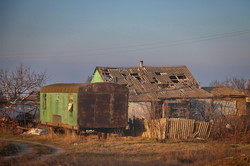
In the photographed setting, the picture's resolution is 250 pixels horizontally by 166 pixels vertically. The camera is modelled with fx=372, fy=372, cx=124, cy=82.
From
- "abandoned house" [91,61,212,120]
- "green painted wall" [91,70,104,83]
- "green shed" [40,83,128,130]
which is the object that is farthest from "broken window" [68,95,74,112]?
"green painted wall" [91,70,104,83]

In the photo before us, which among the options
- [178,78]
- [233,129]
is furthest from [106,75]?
[233,129]

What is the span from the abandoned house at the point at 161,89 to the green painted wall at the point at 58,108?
279 inches

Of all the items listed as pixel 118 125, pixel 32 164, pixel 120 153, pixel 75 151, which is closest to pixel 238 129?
pixel 118 125

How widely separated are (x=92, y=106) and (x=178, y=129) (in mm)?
5499

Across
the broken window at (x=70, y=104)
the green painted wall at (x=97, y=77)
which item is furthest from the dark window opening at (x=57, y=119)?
the green painted wall at (x=97, y=77)

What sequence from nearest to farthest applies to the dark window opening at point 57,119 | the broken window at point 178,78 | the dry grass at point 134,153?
1. the dry grass at point 134,153
2. the dark window opening at point 57,119
3. the broken window at point 178,78

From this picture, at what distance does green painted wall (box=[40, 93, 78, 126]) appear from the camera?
2155cm

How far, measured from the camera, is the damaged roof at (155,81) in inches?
1237

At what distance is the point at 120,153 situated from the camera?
1630 centimetres

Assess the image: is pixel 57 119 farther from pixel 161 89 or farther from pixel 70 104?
pixel 161 89

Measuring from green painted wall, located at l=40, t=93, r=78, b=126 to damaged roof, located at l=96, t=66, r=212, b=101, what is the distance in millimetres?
7190

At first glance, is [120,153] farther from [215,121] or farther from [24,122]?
[24,122]

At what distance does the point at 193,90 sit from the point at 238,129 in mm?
11788

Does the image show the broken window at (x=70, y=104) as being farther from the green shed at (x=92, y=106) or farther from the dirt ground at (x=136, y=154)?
the dirt ground at (x=136, y=154)
